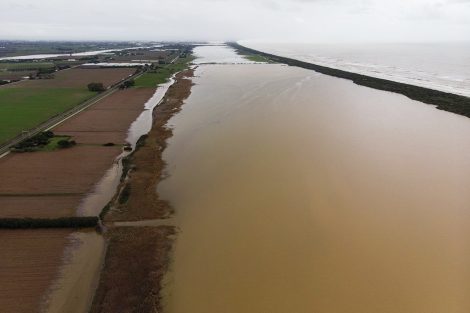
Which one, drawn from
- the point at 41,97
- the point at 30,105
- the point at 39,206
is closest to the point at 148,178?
the point at 39,206

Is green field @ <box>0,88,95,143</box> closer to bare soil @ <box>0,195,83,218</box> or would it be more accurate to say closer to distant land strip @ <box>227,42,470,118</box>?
bare soil @ <box>0,195,83,218</box>

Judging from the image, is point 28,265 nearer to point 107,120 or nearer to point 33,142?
point 33,142

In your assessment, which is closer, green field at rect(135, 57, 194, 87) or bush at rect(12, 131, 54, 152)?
bush at rect(12, 131, 54, 152)

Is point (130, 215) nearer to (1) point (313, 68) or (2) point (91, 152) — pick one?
(2) point (91, 152)

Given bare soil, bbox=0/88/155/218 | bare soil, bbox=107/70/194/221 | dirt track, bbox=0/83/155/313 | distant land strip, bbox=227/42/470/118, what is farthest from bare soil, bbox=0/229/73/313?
distant land strip, bbox=227/42/470/118

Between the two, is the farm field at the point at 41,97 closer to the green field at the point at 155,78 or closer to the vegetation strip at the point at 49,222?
the green field at the point at 155,78

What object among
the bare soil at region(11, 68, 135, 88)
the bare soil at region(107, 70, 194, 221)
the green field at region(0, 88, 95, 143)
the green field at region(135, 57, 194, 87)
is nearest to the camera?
the bare soil at region(107, 70, 194, 221)

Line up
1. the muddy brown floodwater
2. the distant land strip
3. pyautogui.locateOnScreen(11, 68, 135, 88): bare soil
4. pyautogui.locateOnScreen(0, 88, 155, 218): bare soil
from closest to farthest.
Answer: the muddy brown floodwater → pyautogui.locateOnScreen(0, 88, 155, 218): bare soil → the distant land strip → pyautogui.locateOnScreen(11, 68, 135, 88): bare soil
